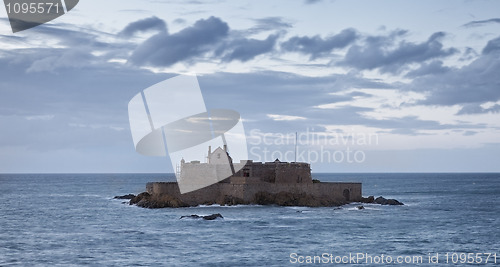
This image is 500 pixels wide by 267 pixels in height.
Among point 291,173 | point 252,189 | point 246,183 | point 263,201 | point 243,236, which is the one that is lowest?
point 243,236

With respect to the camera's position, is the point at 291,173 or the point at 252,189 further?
the point at 291,173

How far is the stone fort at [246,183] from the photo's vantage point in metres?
80.8

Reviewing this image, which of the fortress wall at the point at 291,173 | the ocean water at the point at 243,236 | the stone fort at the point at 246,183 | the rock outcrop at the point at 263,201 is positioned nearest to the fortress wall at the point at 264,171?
the stone fort at the point at 246,183

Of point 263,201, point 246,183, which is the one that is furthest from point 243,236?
point 263,201

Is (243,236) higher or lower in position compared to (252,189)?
lower

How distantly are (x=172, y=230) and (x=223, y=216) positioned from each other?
11.4m

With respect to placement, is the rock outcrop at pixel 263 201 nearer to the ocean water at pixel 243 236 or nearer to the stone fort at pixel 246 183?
the stone fort at pixel 246 183

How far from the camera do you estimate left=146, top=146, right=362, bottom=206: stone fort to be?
265 feet

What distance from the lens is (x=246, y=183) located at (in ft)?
262

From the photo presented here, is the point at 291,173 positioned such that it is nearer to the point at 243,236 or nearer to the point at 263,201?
the point at 263,201

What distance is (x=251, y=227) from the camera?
202 feet

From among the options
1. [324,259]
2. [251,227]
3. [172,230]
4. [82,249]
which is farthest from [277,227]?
[82,249]

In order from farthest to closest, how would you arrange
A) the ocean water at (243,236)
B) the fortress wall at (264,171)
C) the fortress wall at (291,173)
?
the fortress wall at (264,171) → the fortress wall at (291,173) → the ocean water at (243,236)

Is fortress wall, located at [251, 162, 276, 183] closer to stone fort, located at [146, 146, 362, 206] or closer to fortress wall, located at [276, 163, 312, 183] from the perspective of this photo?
stone fort, located at [146, 146, 362, 206]
